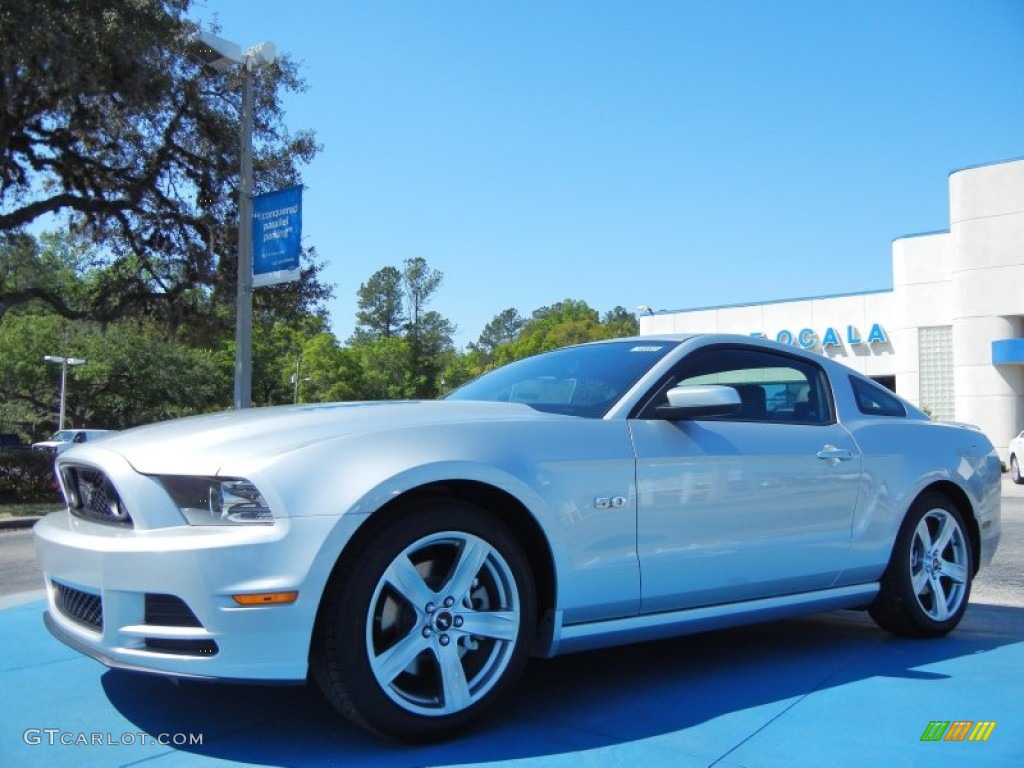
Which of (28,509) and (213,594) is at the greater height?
(213,594)

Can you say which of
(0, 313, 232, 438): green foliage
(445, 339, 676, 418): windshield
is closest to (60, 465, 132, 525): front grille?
(445, 339, 676, 418): windshield

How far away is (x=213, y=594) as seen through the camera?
2.84 metres

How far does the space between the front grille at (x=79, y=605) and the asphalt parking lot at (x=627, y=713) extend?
42cm

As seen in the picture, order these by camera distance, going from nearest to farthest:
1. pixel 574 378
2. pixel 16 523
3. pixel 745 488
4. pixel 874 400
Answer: pixel 745 488
pixel 574 378
pixel 874 400
pixel 16 523

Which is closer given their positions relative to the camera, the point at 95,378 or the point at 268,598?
the point at 268,598

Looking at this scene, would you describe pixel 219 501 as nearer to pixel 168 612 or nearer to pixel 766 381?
pixel 168 612

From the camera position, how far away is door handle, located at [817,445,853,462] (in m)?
4.34

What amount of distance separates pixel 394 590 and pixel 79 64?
12967 mm

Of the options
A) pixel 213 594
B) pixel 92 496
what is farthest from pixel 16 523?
pixel 213 594

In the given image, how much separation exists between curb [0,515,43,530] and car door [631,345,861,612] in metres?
11.9

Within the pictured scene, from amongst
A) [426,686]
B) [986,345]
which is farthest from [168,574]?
[986,345]

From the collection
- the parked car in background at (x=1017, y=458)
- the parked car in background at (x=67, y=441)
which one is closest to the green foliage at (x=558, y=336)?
the parked car in background at (x=67, y=441)

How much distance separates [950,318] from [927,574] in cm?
2964

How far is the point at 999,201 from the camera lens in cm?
2897
